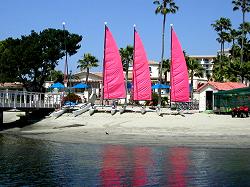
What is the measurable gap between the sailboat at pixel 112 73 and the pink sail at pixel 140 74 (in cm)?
187

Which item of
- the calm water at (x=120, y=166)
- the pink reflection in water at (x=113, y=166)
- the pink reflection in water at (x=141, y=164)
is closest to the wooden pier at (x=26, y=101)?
the calm water at (x=120, y=166)

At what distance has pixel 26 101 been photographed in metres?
44.2

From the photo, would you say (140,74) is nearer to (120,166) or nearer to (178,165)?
(178,165)

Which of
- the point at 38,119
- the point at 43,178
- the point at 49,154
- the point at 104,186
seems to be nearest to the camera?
the point at 104,186

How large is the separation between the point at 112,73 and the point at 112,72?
3.8 inches

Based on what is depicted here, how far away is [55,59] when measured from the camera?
3007 inches

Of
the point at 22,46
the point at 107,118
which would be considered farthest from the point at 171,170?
the point at 22,46

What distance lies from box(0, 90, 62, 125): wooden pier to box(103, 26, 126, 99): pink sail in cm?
611

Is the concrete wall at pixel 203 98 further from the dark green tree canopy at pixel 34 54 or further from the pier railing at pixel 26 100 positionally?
the dark green tree canopy at pixel 34 54

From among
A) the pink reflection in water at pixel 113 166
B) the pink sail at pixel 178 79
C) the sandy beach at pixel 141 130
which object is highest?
the pink sail at pixel 178 79

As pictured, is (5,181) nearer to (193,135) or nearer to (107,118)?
(193,135)

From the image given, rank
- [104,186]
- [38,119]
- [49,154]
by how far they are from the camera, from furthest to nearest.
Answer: [38,119]
[49,154]
[104,186]

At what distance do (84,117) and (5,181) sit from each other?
23.8 meters

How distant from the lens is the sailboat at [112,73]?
42219mm
